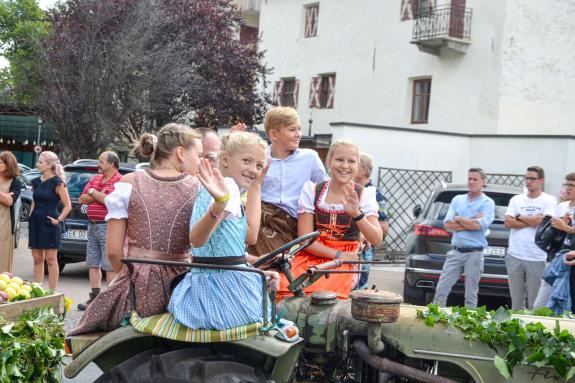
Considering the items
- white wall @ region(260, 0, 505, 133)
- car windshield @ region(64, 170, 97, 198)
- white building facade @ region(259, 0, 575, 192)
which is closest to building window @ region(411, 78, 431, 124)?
white building facade @ region(259, 0, 575, 192)

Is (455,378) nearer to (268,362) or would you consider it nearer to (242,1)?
(268,362)

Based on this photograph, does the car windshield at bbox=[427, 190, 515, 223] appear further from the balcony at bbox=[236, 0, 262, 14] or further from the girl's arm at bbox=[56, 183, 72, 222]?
the balcony at bbox=[236, 0, 262, 14]

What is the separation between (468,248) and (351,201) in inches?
237

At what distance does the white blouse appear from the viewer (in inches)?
194

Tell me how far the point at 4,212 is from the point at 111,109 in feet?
57.7

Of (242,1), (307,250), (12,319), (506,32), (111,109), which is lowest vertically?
(12,319)

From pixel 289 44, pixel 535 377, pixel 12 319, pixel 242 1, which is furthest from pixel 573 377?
pixel 242 1

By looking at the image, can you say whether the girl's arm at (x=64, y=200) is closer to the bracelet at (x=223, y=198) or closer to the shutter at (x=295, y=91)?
the bracelet at (x=223, y=198)

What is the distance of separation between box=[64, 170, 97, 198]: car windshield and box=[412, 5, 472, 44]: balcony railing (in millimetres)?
14864

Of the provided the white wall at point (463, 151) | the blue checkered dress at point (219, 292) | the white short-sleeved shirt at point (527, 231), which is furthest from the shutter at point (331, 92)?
the blue checkered dress at point (219, 292)

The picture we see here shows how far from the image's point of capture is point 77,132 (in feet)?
91.1

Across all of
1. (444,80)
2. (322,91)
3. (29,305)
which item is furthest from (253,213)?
(322,91)

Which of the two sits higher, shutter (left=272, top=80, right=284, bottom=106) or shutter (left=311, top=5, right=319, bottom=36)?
shutter (left=311, top=5, right=319, bottom=36)

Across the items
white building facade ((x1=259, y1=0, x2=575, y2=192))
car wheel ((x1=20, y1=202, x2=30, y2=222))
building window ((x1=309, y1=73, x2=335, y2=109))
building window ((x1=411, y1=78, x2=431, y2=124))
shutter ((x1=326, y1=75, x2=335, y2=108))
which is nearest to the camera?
car wheel ((x1=20, y1=202, x2=30, y2=222))
